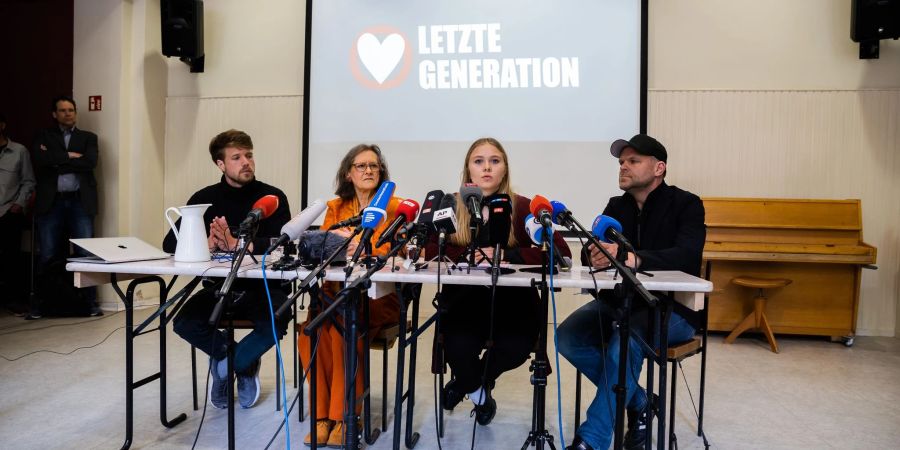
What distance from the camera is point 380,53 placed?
16.1 feet

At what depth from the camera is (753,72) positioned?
15.4ft

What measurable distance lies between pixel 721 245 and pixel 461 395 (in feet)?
8.80

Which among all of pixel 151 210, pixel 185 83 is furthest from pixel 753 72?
pixel 151 210

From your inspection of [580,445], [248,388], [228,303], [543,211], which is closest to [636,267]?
[543,211]

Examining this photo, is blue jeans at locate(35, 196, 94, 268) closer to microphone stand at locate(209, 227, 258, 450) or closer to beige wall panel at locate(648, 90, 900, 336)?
microphone stand at locate(209, 227, 258, 450)

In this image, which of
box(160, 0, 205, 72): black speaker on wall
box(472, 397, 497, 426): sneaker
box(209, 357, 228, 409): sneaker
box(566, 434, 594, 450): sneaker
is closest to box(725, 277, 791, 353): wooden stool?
box(472, 397, 497, 426): sneaker

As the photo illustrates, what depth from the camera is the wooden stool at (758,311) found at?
4.11 metres

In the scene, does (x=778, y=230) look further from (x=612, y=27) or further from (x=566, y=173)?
(x=612, y=27)

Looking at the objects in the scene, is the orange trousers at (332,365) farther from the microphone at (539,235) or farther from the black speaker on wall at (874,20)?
the black speaker on wall at (874,20)

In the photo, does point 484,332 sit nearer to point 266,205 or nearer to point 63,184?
point 266,205

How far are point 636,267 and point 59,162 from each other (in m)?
4.66

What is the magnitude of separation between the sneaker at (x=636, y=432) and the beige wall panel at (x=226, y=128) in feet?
12.2

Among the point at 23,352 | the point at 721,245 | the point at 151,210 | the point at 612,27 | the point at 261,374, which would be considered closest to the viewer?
the point at 261,374

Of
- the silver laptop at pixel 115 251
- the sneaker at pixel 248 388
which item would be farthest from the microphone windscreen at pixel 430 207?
the sneaker at pixel 248 388
